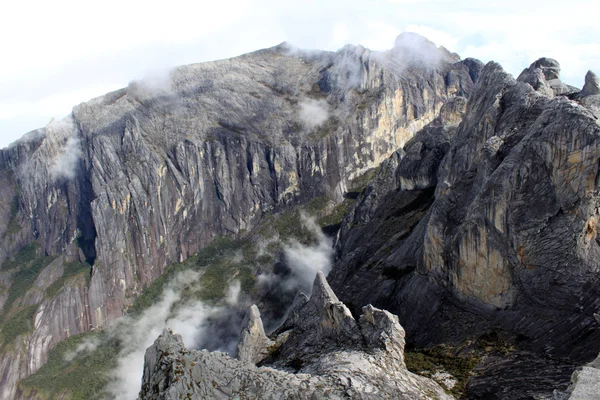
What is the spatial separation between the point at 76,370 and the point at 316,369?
79.8 meters

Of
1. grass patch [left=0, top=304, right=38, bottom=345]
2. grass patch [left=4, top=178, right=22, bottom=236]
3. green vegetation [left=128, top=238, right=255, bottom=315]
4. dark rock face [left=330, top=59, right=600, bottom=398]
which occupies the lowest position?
green vegetation [left=128, top=238, right=255, bottom=315]

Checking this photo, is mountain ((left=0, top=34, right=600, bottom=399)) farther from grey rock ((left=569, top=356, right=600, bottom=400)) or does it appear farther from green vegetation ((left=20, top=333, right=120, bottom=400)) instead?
grey rock ((left=569, top=356, right=600, bottom=400))

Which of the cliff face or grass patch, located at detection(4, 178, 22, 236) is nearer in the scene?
the cliff face

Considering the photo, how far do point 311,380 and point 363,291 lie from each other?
62.6 feet

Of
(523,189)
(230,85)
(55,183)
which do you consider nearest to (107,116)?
(55,183)

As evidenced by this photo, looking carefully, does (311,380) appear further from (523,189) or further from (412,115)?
(412,115)

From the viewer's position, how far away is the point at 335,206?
401ft

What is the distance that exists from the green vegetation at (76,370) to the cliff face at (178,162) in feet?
10.6

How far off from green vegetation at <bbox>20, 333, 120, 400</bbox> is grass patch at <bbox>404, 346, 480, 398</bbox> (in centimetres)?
6837

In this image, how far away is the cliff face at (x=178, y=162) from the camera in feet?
341

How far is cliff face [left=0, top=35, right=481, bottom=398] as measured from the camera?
341 ft

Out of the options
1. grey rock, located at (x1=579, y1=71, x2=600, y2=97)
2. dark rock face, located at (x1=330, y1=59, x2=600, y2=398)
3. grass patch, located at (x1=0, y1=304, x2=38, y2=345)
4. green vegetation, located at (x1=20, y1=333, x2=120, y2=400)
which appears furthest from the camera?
grass patch, located at (x1=0, y1=304, x2=38, y2=345)

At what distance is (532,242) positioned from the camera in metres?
24.7

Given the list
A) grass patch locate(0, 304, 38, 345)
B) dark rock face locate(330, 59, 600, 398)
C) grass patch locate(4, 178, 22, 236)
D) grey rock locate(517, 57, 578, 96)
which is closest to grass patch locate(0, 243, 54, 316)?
grass patch locate(0, 304, 38, 345)
